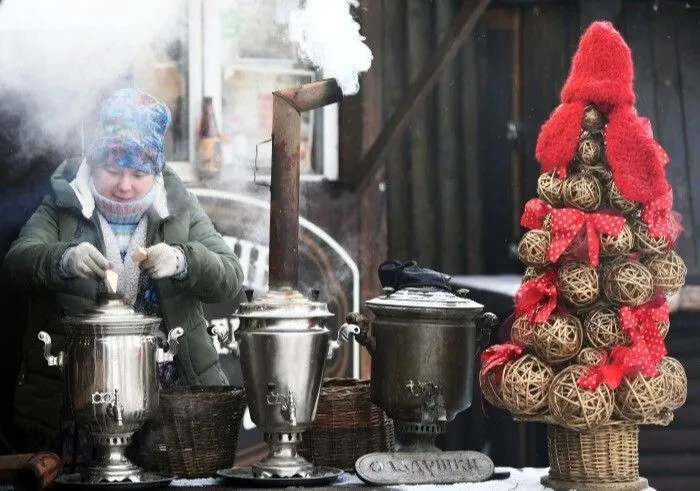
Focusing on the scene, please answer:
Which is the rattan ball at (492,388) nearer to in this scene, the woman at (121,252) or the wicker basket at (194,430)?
the wicker basket at (194,430)

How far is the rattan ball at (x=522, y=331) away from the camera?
477cm

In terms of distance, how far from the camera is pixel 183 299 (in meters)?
5.23

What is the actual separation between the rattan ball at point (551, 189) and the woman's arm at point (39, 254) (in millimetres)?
1638

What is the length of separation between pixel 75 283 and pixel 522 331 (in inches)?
64.0

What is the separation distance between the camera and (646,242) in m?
4.73

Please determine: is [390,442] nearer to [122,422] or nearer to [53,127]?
[122,422]

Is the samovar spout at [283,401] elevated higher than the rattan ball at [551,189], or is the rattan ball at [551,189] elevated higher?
the rattan ball at [551,189]

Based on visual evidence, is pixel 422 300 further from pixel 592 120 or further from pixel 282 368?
pixel 592 120

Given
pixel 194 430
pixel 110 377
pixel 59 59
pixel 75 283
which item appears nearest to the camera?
pixel 110 377

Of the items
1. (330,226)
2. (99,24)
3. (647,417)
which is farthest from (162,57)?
(647,417)

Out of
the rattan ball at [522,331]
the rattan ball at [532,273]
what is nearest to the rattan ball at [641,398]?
the rattan ball at [522,331]

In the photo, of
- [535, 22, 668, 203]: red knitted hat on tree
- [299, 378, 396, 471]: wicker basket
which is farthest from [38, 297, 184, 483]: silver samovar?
[535, 22, 668, 203]: red knitted hat on tree

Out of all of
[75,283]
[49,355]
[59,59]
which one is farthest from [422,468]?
[59,59]

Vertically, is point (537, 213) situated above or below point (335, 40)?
below
